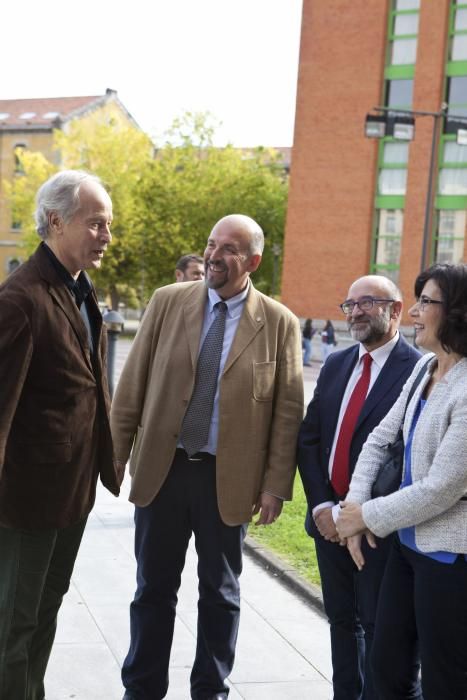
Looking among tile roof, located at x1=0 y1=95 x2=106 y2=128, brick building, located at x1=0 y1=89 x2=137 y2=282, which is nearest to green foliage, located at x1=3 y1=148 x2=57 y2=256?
brick building, located at x1=0 y1=89 x2=137 y2=282

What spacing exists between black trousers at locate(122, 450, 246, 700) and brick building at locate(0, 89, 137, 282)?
228ft

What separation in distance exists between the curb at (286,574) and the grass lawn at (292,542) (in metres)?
0.07

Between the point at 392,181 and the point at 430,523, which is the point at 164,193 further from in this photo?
the point at 430,523

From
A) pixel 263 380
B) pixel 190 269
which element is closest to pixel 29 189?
pixel 190 269

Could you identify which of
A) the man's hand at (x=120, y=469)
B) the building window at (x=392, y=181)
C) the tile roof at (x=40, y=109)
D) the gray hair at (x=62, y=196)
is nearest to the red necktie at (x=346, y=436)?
the man's hand at (x=120, y=469)

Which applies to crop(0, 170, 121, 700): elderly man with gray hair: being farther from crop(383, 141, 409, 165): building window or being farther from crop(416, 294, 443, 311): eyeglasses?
crop(383, 141, 409, 165): building window

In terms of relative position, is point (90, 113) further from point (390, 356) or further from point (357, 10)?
point (390, 356)

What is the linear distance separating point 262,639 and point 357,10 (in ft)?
151

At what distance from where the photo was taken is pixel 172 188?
52250 mm

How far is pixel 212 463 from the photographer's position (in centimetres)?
423

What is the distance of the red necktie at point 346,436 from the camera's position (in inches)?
161

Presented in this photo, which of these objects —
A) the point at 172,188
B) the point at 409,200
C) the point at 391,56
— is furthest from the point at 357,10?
the point at 172,188

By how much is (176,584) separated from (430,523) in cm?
157

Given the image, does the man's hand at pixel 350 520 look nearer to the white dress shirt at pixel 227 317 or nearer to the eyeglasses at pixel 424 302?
the eyeglasses at pixel 424 302
